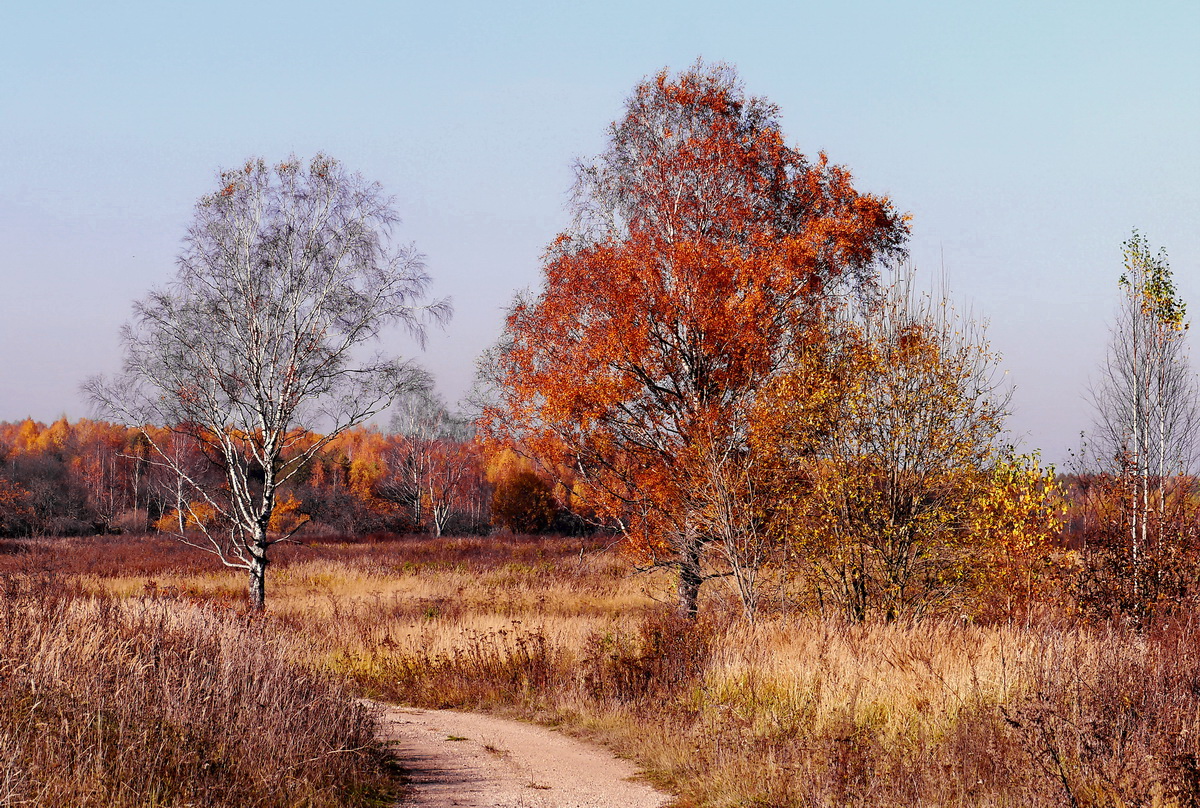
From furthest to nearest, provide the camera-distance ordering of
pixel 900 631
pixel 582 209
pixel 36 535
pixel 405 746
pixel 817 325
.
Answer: pixel 36 535 → pixel 582 209 → pixel 817 325 → pixel 900 631 → pixel 405 746

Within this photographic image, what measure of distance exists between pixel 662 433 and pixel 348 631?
6.30 metres

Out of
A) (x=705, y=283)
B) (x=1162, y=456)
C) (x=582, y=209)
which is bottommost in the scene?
(x=1162, y=456)

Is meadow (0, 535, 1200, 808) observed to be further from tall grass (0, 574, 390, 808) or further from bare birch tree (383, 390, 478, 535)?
bare birch tree (383, 390, 478, 535)

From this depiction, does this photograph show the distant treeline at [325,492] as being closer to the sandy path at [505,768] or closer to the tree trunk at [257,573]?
the tree trunk at [257,573]

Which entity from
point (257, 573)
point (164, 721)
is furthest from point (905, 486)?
point (257, 573)

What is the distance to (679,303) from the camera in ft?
53.3

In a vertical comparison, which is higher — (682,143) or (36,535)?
(682,143)

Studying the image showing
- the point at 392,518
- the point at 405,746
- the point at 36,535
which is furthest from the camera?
the point at 392,518

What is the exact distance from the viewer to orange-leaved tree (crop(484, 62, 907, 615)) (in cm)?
1609

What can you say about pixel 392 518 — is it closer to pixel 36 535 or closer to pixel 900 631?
pixel 36 535

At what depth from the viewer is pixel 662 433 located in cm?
1653

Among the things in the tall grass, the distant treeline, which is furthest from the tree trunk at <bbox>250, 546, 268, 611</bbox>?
the distant treeline

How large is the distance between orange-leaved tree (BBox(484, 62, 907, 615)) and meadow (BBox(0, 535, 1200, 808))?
3.99 meters

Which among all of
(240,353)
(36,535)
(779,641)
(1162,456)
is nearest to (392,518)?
(36,535)
